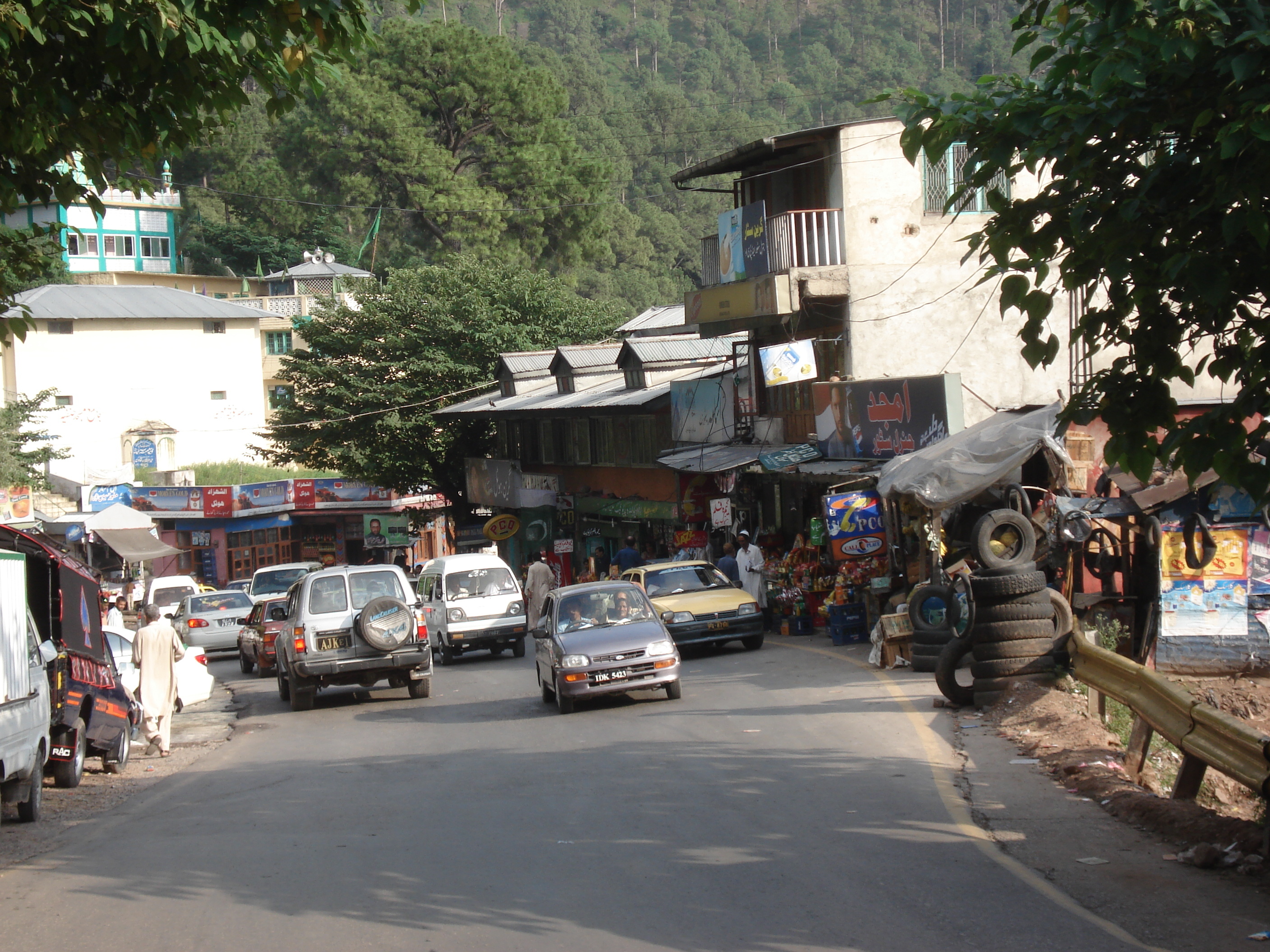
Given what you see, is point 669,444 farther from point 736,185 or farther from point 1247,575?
point 1247,575

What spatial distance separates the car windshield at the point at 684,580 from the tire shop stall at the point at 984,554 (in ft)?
11.4

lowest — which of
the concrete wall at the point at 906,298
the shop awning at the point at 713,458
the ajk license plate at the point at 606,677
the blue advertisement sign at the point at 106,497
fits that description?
the ajk license plate at the point at 606,677

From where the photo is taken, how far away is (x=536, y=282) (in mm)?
46031

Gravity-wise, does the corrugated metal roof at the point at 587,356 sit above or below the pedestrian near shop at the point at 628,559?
above

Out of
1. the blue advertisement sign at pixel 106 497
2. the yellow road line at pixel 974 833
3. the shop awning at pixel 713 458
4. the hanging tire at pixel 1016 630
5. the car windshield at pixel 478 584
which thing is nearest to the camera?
the yellow road line at pixel 974 833

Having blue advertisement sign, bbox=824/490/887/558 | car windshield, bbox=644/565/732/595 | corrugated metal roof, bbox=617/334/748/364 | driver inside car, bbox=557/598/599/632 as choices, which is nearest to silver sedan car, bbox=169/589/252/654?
corrugated metal roof, bbox=617/334/748/364

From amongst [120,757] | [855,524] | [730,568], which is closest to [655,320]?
[730,568]

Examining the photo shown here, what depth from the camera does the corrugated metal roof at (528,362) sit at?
41.6m

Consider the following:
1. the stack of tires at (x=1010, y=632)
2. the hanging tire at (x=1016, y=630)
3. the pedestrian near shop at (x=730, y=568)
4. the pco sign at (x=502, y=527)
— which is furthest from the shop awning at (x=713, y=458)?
the hanging tire at (x=1016, y=630)

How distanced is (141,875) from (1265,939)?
22.6 feet

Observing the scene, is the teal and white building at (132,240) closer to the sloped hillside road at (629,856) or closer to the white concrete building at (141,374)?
the white concrete building at (141,374)

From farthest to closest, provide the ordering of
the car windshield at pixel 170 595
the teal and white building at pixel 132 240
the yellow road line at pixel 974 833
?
the teal and white building at pixel 132 240
the car windshield at pixel 170 595
the yellow road line at pixel 974 833

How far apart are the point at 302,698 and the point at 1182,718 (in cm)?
1369

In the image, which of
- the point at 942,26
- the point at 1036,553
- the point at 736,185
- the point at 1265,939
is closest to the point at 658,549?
the point at 736,185
